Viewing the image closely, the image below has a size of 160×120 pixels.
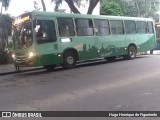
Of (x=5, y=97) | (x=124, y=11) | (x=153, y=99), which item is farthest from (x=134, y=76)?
(x=124, y=11)

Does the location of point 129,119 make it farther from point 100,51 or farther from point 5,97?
point 100,51

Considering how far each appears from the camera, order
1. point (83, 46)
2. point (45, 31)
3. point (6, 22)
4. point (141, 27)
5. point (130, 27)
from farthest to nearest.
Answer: point (6, 22), point (141, 27), point (130, 27), point (83, 46), point (45, 31)

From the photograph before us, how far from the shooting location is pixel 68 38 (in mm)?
17500

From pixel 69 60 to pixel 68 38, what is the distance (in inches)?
45.3

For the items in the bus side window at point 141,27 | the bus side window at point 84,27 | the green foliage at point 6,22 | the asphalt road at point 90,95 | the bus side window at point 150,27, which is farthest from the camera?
the green foliage at point 6,22

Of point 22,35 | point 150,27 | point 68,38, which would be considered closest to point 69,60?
point 68,38

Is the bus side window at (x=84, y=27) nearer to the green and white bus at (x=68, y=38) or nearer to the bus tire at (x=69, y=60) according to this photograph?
the green and white bus at (x=68, y=38)

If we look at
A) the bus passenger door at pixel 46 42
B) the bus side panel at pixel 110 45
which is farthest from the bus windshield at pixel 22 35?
the bus side panel at pixel 110 45

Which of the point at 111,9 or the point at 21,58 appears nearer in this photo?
the point at 21,58

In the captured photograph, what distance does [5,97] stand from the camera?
957cm

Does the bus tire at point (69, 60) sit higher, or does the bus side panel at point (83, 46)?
the bus side panel at point (83, 46)

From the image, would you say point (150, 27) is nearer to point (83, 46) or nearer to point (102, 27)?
point (102, 27)

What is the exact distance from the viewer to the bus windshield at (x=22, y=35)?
52.6ft

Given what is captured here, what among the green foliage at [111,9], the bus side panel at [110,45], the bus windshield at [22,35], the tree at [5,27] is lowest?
the bus side panel at [110,45]
